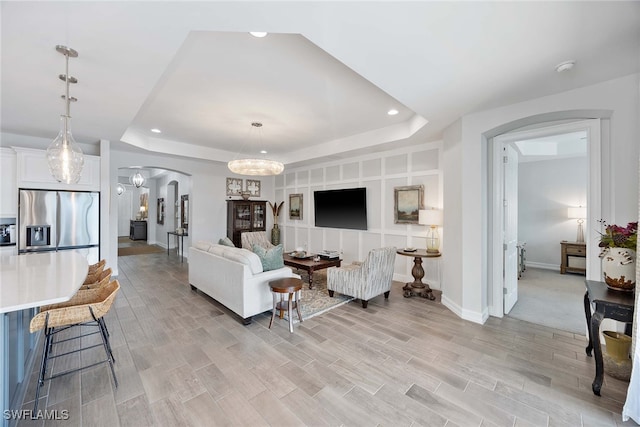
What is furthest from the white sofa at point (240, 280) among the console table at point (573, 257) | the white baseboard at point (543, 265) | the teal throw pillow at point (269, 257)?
the white baseboard at point (543, 265)

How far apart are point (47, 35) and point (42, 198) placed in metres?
3.57

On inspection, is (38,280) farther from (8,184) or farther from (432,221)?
(432,221)

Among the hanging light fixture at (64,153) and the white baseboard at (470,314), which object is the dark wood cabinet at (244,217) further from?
the white baseboard at (470,314)

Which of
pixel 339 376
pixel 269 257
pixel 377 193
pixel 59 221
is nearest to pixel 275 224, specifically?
pixel 377 193

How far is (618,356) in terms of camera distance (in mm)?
2297

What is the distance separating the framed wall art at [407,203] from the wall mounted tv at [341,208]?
2.40 feet

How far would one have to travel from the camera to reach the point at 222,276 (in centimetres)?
364

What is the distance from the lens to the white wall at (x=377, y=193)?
4.83 m

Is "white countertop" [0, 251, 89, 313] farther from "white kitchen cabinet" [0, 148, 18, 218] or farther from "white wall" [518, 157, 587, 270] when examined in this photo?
"white wall" [518, 157, 587, 270]

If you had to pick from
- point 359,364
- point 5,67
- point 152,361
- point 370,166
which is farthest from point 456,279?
point 5,67

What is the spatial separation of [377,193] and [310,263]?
6.95 ft

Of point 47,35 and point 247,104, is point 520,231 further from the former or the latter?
point 47,35

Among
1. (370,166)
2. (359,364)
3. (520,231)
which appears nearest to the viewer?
(359,364)

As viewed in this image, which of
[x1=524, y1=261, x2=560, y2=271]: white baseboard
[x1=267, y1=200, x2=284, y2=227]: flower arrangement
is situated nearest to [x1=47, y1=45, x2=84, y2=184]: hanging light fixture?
[x1=267, y1=200, x2=284, y2=227]: flower arrangement
